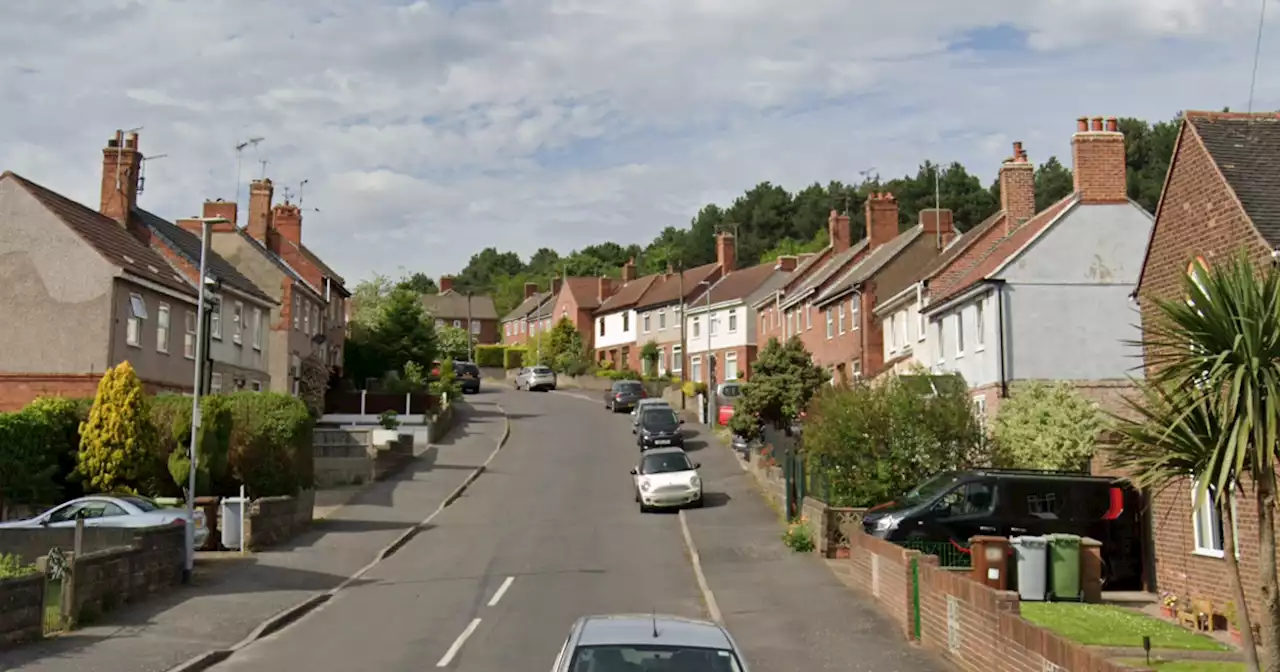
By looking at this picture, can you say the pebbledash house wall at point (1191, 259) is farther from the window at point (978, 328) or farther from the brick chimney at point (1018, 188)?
the brick chimney at point (1018, 188)

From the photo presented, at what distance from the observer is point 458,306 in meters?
133

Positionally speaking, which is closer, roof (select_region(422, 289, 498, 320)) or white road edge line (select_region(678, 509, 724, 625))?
white road edge line (select_region(678, 509, 724, 625))

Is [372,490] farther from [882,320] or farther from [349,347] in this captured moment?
[349,347]

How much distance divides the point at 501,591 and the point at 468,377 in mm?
56269

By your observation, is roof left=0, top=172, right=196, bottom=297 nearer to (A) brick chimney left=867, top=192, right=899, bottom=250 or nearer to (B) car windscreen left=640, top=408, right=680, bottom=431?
(B) car windscreen left=640, top=408, right=680, bottom=431

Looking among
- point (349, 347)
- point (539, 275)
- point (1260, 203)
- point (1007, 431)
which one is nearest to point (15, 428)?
point (1007, 431)

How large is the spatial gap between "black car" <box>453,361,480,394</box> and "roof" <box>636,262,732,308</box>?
52.0ft

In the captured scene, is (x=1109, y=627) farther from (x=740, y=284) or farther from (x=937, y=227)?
(x=740, y=284)

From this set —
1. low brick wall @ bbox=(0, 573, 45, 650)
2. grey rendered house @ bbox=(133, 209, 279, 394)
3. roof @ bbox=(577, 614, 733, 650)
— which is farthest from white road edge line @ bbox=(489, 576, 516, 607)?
grey rendered house @ bbox=(133, 209, 279, 394)

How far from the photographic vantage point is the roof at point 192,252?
1618 inches

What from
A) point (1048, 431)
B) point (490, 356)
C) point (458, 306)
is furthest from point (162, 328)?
point (458, 306)

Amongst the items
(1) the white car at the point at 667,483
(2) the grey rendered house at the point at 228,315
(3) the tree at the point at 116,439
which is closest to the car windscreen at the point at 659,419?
(1) the white car at the point at 667,483

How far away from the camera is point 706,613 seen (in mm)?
19156

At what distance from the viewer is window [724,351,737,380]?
76125mm
